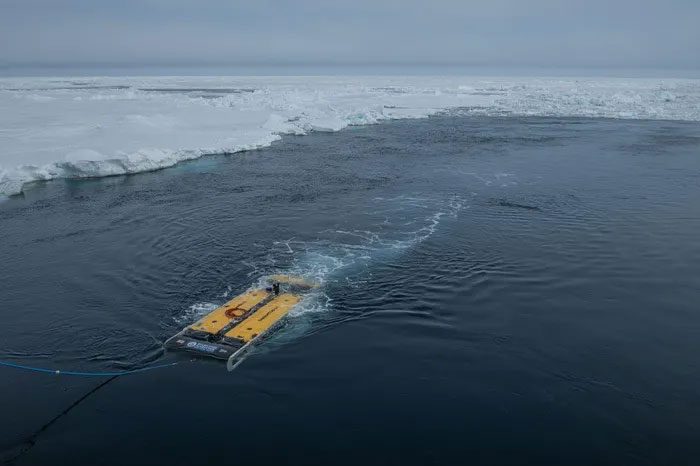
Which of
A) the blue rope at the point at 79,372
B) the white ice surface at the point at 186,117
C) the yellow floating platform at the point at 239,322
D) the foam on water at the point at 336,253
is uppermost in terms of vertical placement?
the white ice surface at the point at 186,117

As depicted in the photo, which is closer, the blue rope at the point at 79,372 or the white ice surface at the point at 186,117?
the blue rope at the point at 79,372

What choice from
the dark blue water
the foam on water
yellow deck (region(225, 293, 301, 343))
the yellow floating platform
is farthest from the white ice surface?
yellow deck (region(225, 293, 301, 343))

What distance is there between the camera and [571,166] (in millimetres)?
41031

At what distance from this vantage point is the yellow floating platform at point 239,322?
653 inches

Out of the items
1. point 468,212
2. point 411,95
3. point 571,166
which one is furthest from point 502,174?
point 411,95

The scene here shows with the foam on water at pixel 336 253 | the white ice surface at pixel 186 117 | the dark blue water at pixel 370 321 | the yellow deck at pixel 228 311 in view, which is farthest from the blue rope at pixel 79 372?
the white ice surface at pixel 186 117

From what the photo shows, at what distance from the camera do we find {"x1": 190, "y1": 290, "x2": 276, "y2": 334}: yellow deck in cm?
1742

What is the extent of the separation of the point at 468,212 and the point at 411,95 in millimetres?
74733

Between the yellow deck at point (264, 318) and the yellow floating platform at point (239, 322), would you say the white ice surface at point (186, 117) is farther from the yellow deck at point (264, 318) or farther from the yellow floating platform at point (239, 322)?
the yellow deck at point (264, 318)

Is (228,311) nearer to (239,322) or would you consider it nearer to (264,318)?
(239,322)

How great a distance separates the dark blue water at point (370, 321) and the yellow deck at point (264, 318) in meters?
0.61

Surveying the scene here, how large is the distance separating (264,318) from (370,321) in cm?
356

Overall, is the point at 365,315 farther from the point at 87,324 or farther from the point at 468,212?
the point at 468,212

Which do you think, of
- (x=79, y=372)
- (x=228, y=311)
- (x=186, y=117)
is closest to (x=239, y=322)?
(x=228, y=311)
